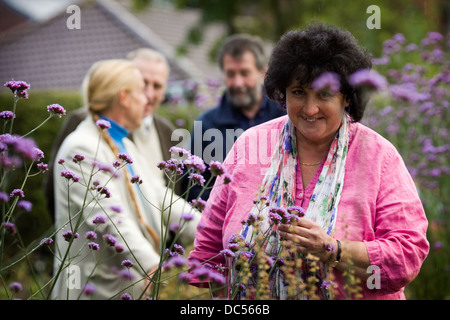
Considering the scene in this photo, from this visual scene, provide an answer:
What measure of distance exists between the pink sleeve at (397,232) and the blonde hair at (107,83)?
1912mm

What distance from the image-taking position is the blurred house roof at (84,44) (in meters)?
20.5

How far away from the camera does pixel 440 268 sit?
4645 millimetres

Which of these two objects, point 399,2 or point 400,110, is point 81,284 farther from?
point 399,2

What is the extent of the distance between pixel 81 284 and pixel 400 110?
10.1 ft

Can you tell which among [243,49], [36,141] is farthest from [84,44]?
[243,49]

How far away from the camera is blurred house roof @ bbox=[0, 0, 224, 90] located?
20500mm

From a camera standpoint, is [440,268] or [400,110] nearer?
[440,268]

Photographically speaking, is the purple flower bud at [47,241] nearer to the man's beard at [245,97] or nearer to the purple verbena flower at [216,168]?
the purple verbena flower at [216,168]

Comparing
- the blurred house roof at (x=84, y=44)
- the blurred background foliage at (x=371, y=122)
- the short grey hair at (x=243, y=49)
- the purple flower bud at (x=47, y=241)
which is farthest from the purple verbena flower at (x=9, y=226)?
the blurred house roof at (x=84, y=44)

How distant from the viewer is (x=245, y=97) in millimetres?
4664

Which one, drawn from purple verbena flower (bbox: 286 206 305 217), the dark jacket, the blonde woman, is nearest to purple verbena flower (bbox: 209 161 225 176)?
purple verbena flower (bbox: 286 206 305 217)

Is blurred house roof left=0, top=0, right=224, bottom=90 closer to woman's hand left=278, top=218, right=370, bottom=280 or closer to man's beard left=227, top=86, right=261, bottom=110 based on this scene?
man's beard left=227, top=86, right=261, bottom=110

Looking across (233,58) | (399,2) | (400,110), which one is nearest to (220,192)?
(233,58)

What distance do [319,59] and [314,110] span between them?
214mm
